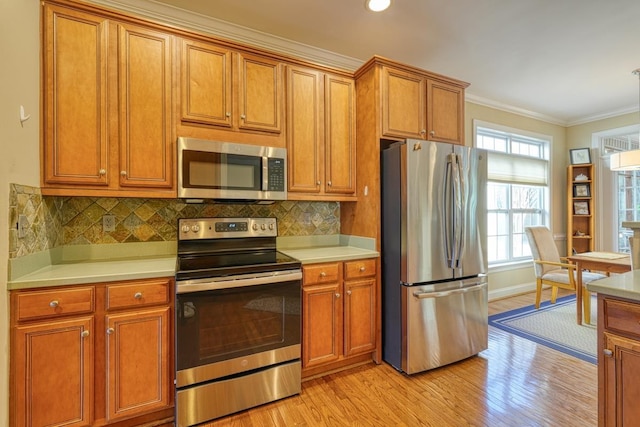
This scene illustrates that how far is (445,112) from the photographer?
8.99 ft

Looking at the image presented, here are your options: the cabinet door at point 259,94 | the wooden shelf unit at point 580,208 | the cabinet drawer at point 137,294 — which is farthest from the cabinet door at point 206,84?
the wooden shelf unit at point 580,208

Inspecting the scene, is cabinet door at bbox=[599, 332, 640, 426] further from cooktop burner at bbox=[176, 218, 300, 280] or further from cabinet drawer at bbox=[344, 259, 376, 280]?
cooktop burner at bbox=[176, 218, 300, 280]

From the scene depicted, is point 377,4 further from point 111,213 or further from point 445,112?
point 111,213

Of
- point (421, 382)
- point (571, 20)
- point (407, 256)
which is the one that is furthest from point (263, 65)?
point (421, 382)

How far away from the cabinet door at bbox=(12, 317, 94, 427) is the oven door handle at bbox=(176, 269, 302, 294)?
505 mm

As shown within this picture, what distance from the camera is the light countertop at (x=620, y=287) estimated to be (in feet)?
3.92

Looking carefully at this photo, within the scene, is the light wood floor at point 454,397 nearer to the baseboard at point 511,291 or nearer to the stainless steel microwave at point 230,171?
the stainless steel microwave at point 230,171

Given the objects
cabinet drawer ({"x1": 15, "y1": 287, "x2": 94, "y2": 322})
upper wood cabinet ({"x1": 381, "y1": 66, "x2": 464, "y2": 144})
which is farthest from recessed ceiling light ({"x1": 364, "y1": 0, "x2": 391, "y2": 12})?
cabinet drawer ({"x1": 15, "y1": 287, "x2": 94, "y2": 322})

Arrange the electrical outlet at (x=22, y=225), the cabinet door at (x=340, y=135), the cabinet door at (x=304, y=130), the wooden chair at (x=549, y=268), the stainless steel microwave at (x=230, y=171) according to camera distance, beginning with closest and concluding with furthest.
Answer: the electrical outlet at (x=22, y=225) → the stainless steel microwave at (x=230, y=171) → the cabinet door at (x=304, y=130) → the cabinet door at (x=340, y=135) → the wooden chair at (x=549, y=268)

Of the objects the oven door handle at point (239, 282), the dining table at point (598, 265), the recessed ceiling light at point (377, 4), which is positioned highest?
the recessed ceiling light at point (377, 4)

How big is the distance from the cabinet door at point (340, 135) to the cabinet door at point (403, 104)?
0.33 meters

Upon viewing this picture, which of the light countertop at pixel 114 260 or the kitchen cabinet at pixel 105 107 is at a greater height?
the kitchen cabinet at pixel 105 107

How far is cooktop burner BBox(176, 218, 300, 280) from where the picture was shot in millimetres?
1866

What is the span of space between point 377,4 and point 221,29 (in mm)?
1269
